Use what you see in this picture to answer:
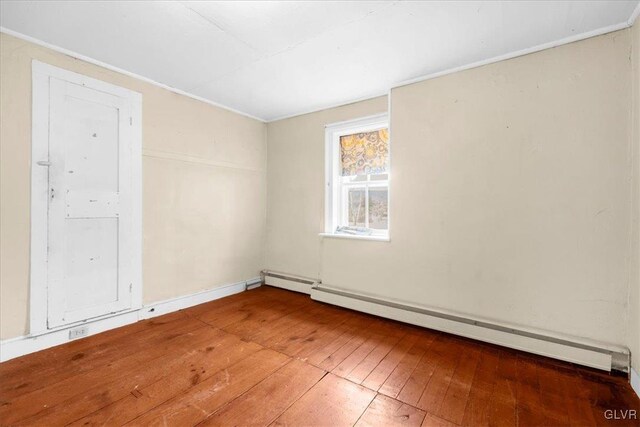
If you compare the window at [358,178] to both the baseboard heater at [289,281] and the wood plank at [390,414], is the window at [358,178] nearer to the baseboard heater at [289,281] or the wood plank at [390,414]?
the baseboard heater at [289,281]

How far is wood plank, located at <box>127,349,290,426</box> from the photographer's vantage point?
1558mm

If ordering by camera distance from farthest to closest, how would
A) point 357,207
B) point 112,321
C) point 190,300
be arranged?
point 357,207
point 190,300
point 112,321

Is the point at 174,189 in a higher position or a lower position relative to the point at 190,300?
higher

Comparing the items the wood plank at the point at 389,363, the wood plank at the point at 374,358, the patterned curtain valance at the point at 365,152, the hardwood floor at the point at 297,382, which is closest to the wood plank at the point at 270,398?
the hardwood floor at the point at 297,382

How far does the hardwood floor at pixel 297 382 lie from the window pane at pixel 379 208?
48.4 inches

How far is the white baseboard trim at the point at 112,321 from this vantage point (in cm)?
218

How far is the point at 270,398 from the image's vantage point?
1.73 m

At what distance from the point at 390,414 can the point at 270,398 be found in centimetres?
73

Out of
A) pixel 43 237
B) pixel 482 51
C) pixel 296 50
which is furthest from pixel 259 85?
pixel 43 237

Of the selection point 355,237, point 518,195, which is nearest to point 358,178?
point 355,237

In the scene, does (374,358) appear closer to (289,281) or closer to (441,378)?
(441,378)

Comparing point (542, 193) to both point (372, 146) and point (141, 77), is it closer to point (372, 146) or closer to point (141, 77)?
point (372, 146)

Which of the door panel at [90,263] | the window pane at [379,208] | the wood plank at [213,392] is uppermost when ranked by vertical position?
the window pane at [379,208]

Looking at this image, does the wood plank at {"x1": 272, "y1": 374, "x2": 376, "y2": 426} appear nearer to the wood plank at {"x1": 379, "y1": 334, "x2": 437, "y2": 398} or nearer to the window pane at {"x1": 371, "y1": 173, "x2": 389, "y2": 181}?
the wood plank at {"x1": 379, "y1": 334, "x2": 437, "y2": 398}
